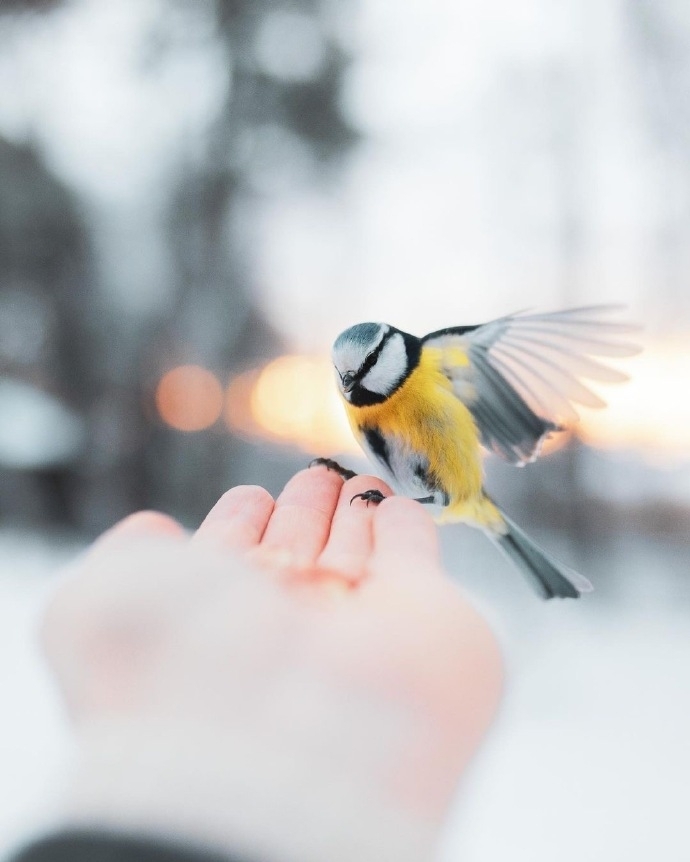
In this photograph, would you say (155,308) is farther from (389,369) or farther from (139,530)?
(139,530)

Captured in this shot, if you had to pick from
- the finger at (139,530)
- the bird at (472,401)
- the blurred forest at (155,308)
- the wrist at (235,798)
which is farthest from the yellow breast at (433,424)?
the blurred forest at (155,308)

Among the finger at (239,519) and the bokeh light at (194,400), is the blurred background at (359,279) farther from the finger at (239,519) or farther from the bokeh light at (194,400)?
the finger at (239,519)

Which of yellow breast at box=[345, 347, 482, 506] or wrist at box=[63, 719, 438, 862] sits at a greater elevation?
yellow breast at box=[345, 347, 482, 506]

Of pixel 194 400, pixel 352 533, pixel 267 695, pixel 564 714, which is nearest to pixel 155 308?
pixel 194 400

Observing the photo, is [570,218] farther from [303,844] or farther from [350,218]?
[303,844]

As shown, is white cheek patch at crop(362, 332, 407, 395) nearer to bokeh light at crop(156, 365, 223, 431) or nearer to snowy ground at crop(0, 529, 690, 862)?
snowy ground at crop(0, 529, 690, 862)

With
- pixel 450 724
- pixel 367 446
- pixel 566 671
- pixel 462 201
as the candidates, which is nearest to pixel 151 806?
pixel 450 724

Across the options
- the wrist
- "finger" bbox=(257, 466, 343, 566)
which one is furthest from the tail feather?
the wrist
